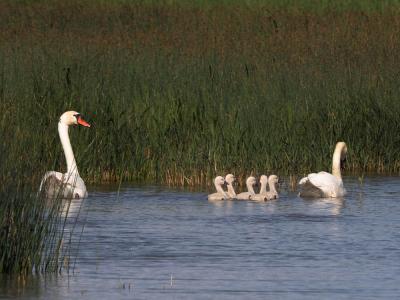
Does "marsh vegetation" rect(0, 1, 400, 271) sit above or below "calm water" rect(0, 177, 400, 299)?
above

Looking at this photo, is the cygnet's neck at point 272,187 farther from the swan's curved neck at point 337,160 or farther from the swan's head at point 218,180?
the swan's curved neck at point 337,160

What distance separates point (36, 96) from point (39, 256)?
756cm

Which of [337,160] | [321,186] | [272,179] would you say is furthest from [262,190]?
[337,160]

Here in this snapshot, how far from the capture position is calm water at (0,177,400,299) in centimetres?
1062

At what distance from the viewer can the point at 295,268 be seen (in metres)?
11.7

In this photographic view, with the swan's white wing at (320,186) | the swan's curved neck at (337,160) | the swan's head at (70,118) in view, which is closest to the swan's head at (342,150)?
the swan's curved neck at (337,160)

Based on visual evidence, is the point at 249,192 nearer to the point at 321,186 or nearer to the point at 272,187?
the point at 272,187

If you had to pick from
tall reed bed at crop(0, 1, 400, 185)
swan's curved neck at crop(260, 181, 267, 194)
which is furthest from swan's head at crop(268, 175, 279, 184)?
tall reed bed at crop(0, 1, 400, 185)

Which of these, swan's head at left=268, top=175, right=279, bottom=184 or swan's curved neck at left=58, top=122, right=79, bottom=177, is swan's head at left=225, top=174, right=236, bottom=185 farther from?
swan's curved neck at left=58, top=122, right=79, bottom=177

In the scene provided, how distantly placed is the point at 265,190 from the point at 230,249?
422cm

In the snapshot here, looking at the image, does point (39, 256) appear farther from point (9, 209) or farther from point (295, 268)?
point (295, 268)

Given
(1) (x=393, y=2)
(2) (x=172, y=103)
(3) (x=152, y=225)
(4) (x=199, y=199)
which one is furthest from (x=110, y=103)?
(1) (x=393, y=2)

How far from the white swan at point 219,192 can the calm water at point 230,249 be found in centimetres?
12

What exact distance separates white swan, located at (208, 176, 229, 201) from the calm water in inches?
4.5
